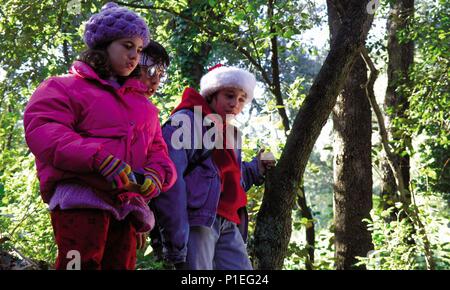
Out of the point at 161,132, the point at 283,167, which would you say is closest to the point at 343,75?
the point at 283,167

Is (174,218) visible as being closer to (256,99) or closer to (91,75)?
(91,75)

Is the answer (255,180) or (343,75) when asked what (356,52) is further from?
(255,180)

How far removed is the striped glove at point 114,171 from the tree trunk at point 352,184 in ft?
15.0

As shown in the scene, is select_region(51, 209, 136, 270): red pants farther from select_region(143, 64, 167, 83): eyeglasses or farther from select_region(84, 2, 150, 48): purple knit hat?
select_region(143, 64, 167, 83): eyeglasses

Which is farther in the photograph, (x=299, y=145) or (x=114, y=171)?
(x=299, y=145)

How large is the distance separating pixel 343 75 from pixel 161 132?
1.37 meters

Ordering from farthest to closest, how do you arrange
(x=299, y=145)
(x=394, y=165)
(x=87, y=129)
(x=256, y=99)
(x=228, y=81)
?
(x=256, y=99), (x=394, y=165), (x=299, y=145), (x=228, y=81), (x=87, y=129)

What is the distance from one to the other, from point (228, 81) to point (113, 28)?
0.85 metres

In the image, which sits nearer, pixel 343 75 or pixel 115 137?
pixel 115 137

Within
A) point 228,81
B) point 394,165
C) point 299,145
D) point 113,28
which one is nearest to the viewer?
point 113,28

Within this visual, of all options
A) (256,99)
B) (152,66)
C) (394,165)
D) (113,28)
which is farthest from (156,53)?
(256,99)

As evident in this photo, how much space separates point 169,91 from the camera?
882 cm

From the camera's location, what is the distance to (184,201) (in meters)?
2.97
